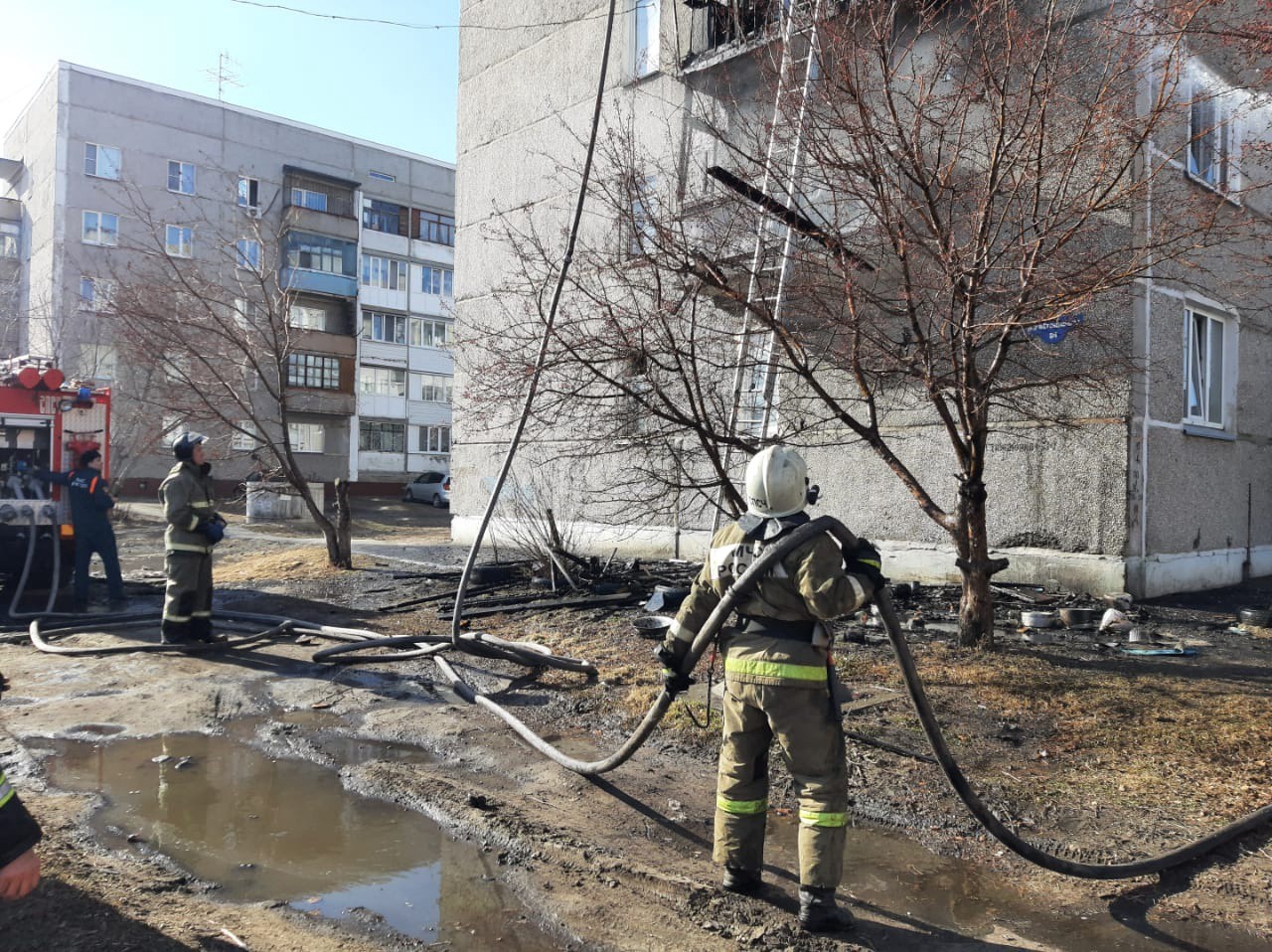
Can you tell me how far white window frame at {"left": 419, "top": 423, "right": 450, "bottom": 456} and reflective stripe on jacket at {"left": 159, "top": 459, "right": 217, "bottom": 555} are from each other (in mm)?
34081

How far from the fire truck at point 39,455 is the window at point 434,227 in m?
33.4

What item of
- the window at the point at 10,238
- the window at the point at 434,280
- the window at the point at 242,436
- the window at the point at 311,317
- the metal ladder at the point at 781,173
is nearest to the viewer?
the metal ladder at the point at 781,173

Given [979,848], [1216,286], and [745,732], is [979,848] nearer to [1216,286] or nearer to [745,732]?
[745,732]

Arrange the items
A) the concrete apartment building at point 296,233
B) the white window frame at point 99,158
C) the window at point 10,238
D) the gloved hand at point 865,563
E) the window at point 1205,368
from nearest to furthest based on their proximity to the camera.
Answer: the gloved hand at point 865,563 → the window at point 1205,368 → the concrete apartment building at point 296,233 → the white window frame at point 99,158 → the window at point 10,238

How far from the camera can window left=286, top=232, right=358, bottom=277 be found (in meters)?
37.9

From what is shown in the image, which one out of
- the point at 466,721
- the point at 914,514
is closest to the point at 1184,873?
the point at 466,721

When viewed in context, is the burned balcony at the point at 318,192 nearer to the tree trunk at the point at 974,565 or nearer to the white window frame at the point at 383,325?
the white window frame at the point at 383,325

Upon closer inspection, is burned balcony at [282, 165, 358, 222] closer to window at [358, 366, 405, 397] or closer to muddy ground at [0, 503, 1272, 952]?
window at [358, 366, 405, 397]

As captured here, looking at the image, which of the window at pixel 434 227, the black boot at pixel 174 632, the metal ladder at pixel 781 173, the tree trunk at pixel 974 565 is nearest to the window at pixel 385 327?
the window at pixel 434 227

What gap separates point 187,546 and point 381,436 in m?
33.8

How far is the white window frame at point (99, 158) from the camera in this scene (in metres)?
33.3

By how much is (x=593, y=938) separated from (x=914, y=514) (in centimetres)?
763

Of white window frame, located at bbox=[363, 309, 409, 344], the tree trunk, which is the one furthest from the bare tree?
white window frame, located at bbox=[363, 309, 409, 344]

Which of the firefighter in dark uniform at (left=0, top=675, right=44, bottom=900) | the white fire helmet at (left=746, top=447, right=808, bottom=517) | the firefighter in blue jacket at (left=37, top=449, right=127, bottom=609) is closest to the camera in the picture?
the firefighter in dark uniform at (left=0, top=675, right=44, bottom=900)
